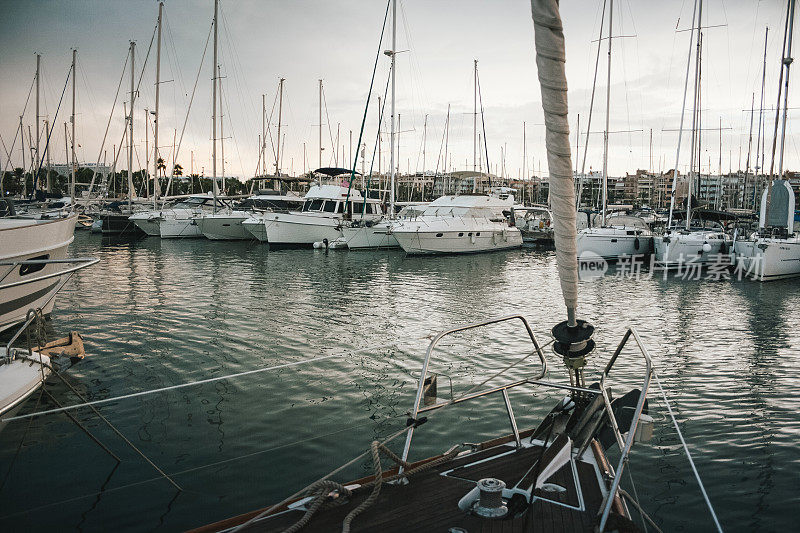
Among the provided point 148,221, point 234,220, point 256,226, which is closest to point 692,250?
point 256,226

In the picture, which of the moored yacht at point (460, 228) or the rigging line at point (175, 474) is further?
the moored yacht at point (460, 228)

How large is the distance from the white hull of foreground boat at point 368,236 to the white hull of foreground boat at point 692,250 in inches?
604

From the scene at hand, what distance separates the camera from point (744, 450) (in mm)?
6625

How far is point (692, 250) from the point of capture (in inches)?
1067

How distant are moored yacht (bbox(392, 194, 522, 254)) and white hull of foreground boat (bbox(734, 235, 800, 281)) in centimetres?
1474

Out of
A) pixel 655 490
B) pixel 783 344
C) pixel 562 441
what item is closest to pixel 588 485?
pixel 562 441

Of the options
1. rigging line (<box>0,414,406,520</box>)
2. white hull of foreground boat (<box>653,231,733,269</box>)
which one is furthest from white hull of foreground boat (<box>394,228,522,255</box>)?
rigging line (<box>0,414,406,520</box>)

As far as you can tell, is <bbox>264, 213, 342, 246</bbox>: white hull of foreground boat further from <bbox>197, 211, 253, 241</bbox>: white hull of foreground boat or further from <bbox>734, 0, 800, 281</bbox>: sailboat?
<bbox>734, 0, 800, 281</bbox>: sailboat

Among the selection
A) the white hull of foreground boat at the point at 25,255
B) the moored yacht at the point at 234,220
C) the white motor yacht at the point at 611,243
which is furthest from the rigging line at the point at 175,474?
the moored yacht at the point at 234,220

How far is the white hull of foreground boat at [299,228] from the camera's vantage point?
34.2 m

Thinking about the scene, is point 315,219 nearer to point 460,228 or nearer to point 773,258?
point 460,228

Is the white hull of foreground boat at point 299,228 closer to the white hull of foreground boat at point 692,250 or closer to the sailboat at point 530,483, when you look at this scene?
the white hull of foreground boat at point 692,250

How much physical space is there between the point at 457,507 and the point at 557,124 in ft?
8.54

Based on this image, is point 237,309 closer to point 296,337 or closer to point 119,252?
point 296,337
